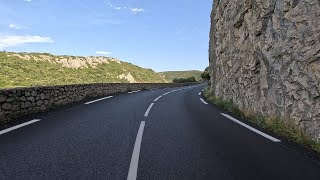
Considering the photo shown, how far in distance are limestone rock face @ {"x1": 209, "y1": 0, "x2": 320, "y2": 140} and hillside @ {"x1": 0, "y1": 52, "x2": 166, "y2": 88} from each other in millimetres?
50125

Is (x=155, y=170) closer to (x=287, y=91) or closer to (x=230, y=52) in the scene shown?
(x=287, y=91)

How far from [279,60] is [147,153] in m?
5.97

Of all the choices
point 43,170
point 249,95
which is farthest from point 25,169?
point 249,95

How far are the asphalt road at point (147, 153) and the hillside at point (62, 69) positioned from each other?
175ft

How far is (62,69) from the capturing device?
87.2 m

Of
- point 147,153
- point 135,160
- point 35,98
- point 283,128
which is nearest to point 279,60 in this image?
point 283,128

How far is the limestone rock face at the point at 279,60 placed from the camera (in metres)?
8.49

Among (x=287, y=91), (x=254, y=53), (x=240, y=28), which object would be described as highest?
(x=240, y=28)

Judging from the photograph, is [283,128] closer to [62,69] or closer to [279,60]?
[279,60]

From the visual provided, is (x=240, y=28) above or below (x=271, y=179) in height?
above

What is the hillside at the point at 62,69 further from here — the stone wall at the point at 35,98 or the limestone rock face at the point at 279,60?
the limestone rock face at the point at 279,60

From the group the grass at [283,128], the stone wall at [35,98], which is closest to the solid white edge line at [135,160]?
the grass at [283,128]

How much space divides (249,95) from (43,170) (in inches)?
396

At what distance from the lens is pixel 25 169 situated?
5594mm
